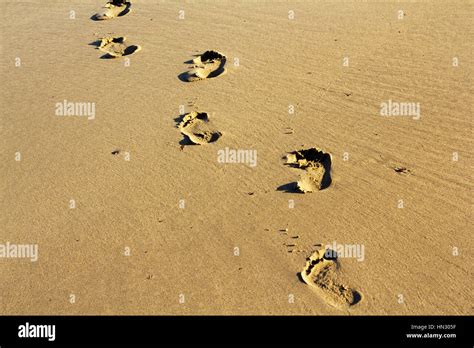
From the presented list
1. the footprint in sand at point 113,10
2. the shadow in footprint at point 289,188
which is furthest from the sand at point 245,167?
the footprint in sand at point 113,10

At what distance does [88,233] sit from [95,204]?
1.27 feet

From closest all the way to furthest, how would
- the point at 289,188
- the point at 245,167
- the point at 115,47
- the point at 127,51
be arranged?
the point at 289,188 < the point at 245,167 < the point at 127,51 < the point at 115,47

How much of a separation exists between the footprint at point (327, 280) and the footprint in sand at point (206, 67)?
3.46 m

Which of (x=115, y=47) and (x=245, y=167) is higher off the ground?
(x=115, y=47)

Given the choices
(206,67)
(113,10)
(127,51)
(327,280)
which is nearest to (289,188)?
(327,280)

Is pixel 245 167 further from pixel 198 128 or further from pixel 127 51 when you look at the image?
pixel 127 51

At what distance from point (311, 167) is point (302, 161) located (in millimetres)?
123

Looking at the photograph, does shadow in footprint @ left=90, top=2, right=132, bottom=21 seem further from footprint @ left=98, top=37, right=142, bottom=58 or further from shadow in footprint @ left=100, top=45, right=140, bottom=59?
shadow in footprint @ left=100, top=45, right=140, bottom=59

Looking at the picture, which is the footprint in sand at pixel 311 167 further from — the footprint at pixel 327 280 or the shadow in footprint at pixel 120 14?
the shadow in footprint at pixel 120 14

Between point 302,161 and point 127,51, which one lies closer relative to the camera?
point 302,161

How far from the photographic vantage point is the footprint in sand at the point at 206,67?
613cm

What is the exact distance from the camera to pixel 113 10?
8.16 metres

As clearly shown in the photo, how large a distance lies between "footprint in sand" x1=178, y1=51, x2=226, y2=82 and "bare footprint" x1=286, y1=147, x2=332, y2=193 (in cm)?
219

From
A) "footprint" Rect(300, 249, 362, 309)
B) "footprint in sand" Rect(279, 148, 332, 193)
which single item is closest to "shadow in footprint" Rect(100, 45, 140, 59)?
"footprint in sand" Rect(279, 148, 332, 193)
